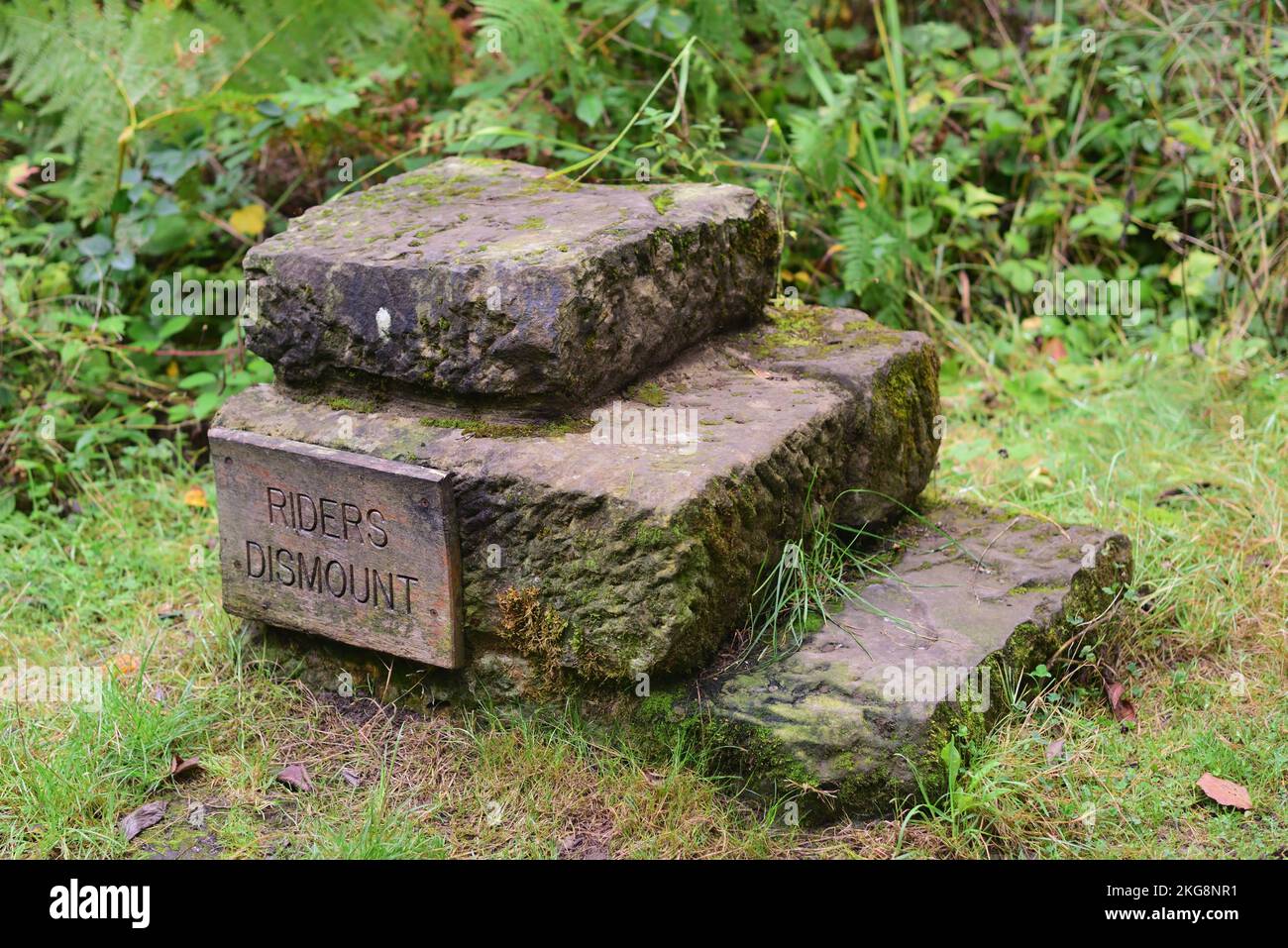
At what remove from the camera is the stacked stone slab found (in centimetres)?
281

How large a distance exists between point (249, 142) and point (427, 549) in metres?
2.81

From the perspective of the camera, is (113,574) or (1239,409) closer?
(113,574)

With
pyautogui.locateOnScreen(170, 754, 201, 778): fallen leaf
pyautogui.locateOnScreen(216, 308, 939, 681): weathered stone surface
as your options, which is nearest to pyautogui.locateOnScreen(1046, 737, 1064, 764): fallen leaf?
pyautogui.locateOnScreen(216, 308, 939, 681): weathered stone surface

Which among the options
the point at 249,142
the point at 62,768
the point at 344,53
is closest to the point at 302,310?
the point at 62,768

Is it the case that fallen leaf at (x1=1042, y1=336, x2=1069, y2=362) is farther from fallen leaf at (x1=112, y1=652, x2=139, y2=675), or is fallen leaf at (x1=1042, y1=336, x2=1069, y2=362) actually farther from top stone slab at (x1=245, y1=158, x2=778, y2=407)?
fallen leaf at (x1=112, y1=652, x2=139, y2=675)

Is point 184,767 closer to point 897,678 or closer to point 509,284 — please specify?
point 509,284

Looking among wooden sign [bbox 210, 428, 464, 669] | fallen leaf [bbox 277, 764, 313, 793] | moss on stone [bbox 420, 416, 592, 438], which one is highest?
moss on stone [bbox 420, 416, 592, 438]

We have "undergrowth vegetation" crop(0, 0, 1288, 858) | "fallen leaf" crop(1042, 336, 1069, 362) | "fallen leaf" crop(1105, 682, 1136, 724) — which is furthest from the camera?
"fallen leaf" crop(1042, 336, 1069, 362)

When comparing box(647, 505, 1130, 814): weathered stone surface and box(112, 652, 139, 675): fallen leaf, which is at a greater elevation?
box(647, 505, 1130, 814): weathered stone surface

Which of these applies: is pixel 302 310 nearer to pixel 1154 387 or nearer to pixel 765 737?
→ pixel 765 737

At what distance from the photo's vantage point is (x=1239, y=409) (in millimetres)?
4430

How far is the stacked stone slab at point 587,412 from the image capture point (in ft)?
→ 9.23

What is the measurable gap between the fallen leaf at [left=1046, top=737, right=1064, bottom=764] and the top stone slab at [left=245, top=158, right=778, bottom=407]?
1317 mm

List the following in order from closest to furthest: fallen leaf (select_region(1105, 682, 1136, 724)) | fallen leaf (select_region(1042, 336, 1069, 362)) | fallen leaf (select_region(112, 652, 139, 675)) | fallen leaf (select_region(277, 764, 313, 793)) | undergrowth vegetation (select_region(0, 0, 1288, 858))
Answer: undergrowth vegetation (select_region(0, 0, 1288, 858)), fallen leaf (select_region(277, 764, 313, 793)), fallen leaf (select_region(1105, 682, 1136, 724)), fallen leaf (select_region(112, 652, 139, 675)), fallen leaf (select_region(1042, 336, 1069, 362))
